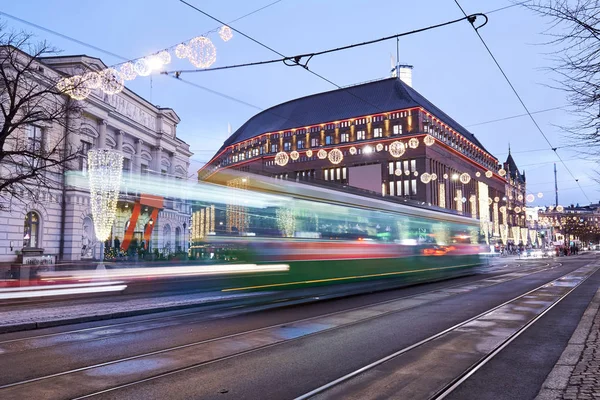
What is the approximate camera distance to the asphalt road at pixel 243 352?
225 inches

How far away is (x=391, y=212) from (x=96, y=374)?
1360 centimetres

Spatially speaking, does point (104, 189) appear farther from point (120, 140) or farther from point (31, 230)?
point (120, 140)

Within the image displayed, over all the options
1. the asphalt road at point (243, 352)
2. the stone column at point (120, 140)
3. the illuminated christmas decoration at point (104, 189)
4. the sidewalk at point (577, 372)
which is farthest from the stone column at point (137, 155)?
the sidewalk at point (577, 372)

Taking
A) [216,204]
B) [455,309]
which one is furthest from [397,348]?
[216,204]

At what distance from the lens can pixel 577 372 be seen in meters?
6.07

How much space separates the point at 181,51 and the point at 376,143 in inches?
2559

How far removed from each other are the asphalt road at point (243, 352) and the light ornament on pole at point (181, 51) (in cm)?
702

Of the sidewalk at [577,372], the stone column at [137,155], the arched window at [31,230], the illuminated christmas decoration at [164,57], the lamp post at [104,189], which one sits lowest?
the sidewalk at [577,372]

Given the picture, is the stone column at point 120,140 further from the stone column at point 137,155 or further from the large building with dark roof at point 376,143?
the large building with dark roof at point 376,143

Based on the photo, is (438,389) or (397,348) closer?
(438,389)

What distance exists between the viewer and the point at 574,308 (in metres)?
13.1

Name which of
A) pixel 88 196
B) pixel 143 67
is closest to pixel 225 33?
pixel 143 67

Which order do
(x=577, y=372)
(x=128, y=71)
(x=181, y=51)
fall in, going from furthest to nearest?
1. (x=128, y=71)
2. (x=181, y=51)
3. (x=577, y=372)

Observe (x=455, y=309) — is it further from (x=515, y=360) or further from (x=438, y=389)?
(x=438, y=389)
